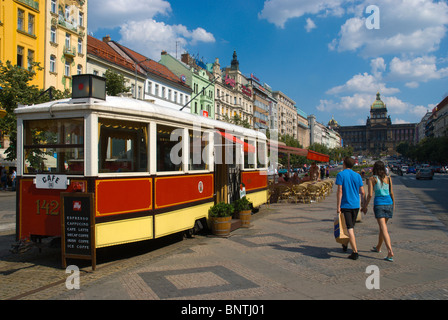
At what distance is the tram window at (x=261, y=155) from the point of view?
1387 centimetres

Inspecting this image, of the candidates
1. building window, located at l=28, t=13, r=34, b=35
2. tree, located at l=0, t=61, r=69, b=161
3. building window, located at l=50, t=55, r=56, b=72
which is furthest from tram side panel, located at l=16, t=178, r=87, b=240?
building window, located at l=50, t=55, r=56, b=72

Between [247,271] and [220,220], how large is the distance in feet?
10.2

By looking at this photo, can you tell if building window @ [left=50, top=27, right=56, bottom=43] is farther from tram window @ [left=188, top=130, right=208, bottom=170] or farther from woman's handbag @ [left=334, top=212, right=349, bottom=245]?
woman's handbag @ [left=334, top=212, right=349, bottom=245]

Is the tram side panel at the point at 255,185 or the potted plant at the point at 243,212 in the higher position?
the tram side panel at the point at 255,185

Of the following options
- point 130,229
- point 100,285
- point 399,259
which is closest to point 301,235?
point 399,259

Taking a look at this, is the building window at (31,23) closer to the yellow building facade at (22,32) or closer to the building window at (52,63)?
the yellow building facade at (22,32)

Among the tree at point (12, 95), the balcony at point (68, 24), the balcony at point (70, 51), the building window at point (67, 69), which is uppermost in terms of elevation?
the balcony at point (68, 24)

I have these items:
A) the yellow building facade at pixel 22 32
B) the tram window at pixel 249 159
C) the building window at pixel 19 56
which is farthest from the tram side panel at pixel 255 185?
the building window at pixel 19 56

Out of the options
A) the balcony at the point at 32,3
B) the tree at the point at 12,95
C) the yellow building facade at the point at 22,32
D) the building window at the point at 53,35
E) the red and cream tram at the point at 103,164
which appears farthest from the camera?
the building window at the point at 53,35

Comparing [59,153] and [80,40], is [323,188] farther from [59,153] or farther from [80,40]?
[80,40]

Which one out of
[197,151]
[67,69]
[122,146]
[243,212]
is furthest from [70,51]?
[122,146]

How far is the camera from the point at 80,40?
126 ft

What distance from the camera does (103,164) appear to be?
22.0 feet

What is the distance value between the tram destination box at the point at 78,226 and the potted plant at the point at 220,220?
3.66 metres
